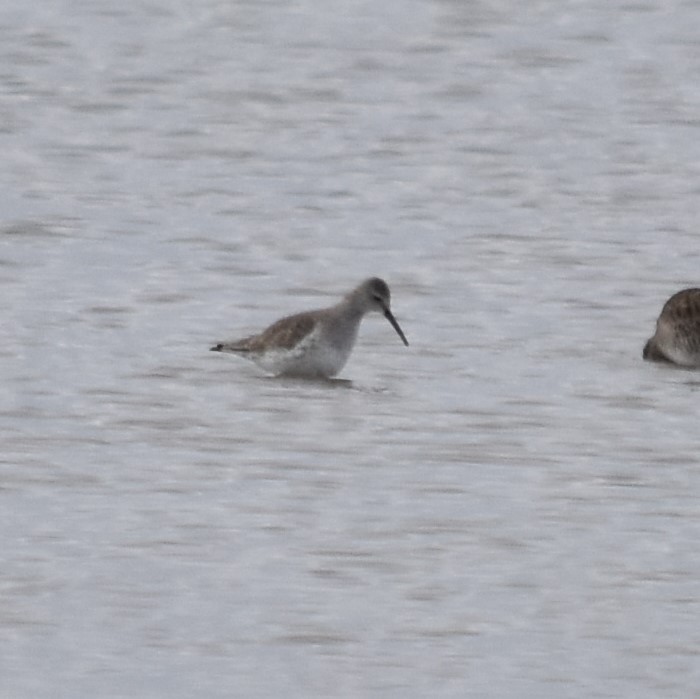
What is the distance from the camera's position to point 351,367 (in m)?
17.2

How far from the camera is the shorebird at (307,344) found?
53.4ft

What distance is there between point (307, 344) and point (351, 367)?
984 mm

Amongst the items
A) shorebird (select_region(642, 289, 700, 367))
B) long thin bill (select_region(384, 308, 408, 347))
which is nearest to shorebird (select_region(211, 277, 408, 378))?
long thin bill (select_region(384, 308, 408, 347))

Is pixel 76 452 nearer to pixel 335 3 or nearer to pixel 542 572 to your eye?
pixel 542 572

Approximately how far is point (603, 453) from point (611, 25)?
62.0 feet

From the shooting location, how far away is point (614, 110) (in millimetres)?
27781

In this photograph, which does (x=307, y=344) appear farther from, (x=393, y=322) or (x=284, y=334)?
(x=393, y=322)

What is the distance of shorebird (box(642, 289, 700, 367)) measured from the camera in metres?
17.0

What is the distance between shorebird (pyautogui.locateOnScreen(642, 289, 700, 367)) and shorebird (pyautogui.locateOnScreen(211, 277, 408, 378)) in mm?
1959

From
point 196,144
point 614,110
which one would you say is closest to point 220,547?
point 196,144

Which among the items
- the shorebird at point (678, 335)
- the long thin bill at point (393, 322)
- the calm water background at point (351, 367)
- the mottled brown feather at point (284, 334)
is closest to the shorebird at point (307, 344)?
the mottled brown feather at point (284, 334)

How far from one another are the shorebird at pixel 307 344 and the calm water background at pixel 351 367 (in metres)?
0.14

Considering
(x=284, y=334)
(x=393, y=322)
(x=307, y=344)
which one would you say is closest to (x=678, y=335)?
(x=393, y=322)

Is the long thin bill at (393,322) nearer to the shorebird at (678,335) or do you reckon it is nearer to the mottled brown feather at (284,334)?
the mottled brown feather at (284,334)
